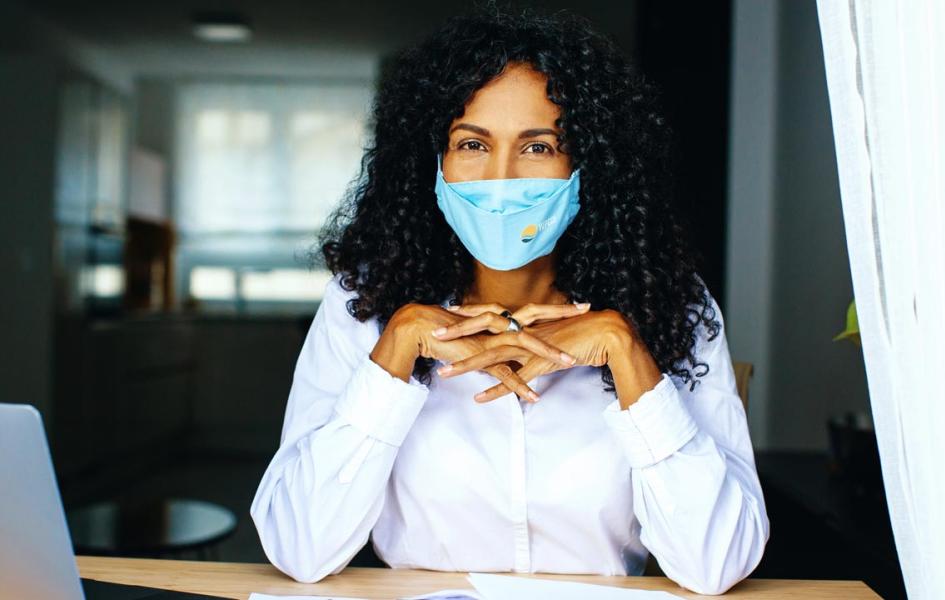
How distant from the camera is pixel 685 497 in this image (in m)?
1.24

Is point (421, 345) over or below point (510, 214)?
below

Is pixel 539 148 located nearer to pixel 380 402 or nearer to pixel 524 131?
pixel 524 131

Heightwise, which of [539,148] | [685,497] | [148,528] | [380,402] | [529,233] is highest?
[539,148]

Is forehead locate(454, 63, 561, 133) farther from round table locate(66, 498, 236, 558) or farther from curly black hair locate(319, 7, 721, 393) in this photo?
round table locate(66, 498, 236, 558)

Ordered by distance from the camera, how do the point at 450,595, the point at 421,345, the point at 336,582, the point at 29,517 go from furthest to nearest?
the point at 421,345
the point at 336,582
the point at 450,595
the point at 29,517

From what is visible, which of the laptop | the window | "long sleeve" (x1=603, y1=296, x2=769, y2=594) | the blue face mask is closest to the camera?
the laptop

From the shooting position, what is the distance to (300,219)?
7441 millimetres

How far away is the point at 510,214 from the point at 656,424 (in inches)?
13.8

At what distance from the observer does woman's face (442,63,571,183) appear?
53.5 inches

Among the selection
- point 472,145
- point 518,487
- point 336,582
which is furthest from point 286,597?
point 472,145

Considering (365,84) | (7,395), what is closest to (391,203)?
(7,395)

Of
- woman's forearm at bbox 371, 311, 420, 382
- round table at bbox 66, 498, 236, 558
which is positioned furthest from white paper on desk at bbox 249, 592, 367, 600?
round table at bbox 66, 498, 236, 558

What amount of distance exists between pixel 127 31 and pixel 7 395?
2778 millimetres

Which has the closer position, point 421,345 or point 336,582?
point 336,582
